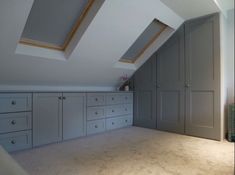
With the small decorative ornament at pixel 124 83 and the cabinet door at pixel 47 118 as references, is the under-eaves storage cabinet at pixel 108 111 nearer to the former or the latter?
the small decorative ornament at pixel 124 83

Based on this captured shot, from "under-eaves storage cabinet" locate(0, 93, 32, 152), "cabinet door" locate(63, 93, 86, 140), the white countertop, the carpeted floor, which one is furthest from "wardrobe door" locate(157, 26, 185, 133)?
the white countertop

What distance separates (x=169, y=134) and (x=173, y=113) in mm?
413

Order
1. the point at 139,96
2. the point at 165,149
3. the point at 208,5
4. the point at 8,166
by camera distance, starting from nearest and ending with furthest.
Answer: the point at 8,166, the point at 165,149, the point at 208,5, the point at 139,96

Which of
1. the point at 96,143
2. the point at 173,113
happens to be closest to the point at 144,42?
the point at 173,113

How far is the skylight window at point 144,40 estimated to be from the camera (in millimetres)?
3316

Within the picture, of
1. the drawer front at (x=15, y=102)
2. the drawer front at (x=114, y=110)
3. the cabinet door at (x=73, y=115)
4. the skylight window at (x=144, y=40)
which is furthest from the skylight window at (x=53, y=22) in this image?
the drawer front at (x=114, y=110)

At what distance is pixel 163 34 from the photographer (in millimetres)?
3475

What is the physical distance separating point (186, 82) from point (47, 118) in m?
2.49

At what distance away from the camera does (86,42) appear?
2.59 metres

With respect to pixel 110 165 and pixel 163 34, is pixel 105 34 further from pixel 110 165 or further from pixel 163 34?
pixel 110 165

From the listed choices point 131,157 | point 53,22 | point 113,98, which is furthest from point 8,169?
point 113,98

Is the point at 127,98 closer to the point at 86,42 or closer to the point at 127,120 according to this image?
the point at 127,120

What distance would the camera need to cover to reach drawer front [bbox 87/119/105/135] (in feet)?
10.8

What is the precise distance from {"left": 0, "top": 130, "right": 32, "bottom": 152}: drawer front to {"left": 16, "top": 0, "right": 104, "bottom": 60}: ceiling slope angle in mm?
1084
